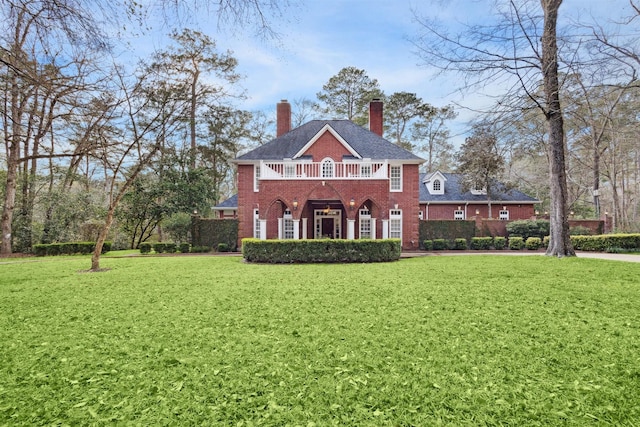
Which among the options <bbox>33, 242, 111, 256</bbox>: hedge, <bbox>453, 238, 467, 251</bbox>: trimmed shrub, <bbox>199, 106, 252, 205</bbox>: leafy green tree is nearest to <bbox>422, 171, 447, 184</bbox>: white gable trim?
<bbox>453, 238, 467, 251</bbox>: trimmed shrub

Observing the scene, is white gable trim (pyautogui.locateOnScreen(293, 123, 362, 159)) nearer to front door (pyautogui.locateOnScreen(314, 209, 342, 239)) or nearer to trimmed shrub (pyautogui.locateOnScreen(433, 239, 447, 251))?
front door (pyautogui.locateOnScreen(314, 209, 342, 239))

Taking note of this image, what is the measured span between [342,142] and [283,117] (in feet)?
18.4

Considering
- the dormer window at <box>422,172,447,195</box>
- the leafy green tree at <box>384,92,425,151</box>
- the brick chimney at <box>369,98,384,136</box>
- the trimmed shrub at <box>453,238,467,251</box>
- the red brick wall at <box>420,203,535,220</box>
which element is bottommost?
the trimmed shrub at <box>453,238,467,251</box>

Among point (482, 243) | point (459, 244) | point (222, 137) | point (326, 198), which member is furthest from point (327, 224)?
point (222, 137)

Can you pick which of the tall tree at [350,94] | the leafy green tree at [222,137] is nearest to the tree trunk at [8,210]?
the leafy green tree at [222,137]

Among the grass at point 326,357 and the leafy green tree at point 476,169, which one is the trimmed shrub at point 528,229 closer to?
the leafy green tree at point 476,169

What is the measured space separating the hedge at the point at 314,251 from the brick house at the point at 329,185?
101 inches

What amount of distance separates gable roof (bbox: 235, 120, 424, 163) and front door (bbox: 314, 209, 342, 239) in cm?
372

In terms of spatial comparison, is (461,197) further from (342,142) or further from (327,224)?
(327,224)

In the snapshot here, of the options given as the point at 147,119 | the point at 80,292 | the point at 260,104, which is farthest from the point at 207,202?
the point at 80,292

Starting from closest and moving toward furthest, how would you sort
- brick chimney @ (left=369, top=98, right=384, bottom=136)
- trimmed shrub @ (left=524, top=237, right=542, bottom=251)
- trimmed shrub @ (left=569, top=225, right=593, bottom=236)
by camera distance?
trimmed shrub @ (left=524, top=237, right=542, bottom=251) < trimmed shrub @ (left=569, top=225, right=593, bottom=236) < brick chimney @ (left=369, top=98, right=384, bottom=136)

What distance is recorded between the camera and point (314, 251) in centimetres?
1312

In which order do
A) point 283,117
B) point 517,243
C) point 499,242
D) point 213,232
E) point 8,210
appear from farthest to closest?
point 283,117 < point 213,232 < point 499,242 < point 517,243 < point 8,210

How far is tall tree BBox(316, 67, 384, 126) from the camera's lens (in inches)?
1168
